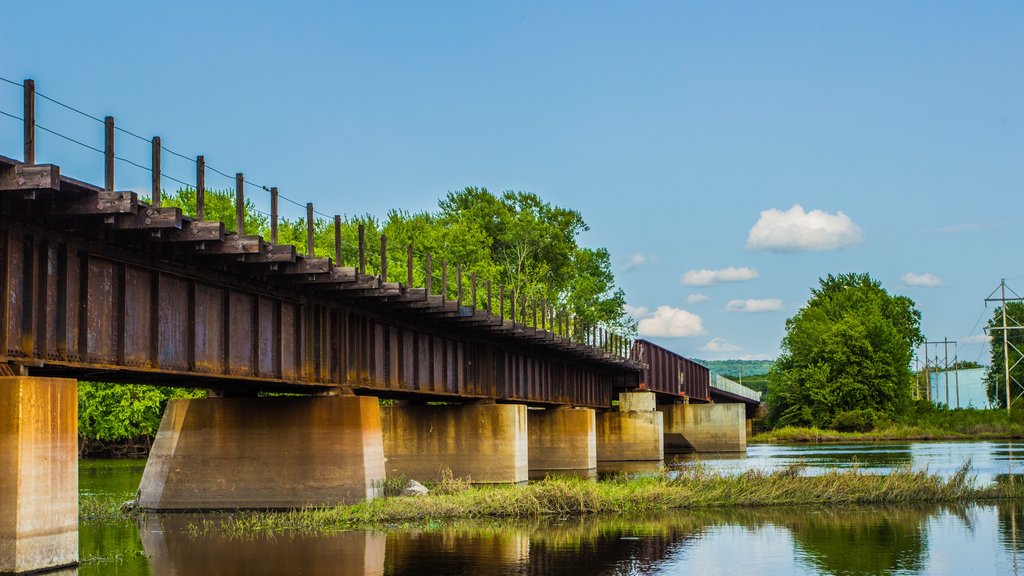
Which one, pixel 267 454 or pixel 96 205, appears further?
pixel 267 454

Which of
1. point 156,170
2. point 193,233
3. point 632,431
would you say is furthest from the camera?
point 632,431

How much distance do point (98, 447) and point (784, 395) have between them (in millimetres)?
70914

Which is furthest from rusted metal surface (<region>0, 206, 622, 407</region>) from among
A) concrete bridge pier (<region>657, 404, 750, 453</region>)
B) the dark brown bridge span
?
concrete bridge pier (<region>657, 404, 750, 453</region>)

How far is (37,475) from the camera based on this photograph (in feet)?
66.7

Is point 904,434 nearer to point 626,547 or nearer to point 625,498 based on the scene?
point 625,498

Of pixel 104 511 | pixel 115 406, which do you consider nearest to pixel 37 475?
pixel 104 511

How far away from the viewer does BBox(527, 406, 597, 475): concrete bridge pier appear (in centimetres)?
6369

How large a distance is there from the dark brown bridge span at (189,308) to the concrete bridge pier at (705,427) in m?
51.0

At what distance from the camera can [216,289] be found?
94.8ft

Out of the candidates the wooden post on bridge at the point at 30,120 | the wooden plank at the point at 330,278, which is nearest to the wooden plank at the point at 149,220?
the wooden post on bridge at the point at 30,120

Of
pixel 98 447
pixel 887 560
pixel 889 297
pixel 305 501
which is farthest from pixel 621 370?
pixel 889 297

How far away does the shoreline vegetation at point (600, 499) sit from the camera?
3133 cm

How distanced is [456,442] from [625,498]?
1527cm

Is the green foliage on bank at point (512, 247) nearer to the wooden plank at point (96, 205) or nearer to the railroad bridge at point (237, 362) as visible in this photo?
the railroad bridge at point (237, 362)
